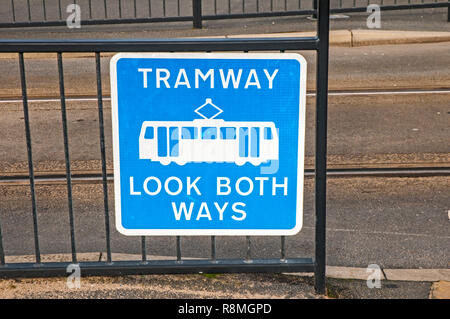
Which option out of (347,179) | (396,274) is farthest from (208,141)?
(347,179)

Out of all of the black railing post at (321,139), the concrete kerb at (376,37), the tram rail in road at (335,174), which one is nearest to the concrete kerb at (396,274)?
the black railing post at (321,139)

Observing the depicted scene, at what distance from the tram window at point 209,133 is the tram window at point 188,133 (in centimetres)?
5

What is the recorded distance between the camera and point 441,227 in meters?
5.91

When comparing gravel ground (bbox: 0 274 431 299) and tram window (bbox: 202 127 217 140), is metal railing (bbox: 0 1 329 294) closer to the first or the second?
gravel ground (bbox: 0 274 431 299)

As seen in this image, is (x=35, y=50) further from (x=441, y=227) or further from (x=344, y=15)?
(x=344, y=15)

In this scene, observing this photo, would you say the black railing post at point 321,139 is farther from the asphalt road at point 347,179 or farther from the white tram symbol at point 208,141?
the asphalt road at point 347,179

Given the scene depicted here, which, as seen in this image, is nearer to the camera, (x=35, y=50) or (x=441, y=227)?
(x=35, y=50)

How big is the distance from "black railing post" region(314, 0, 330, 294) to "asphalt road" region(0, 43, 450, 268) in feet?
2.50

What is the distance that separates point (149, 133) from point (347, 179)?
300 centimetres

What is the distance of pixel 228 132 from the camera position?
437cm

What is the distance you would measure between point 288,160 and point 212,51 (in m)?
0.70

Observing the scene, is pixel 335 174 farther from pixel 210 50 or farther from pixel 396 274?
pixel 210 50

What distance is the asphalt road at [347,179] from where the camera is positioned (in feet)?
18.3

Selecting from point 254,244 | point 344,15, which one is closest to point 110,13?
point 344,15
